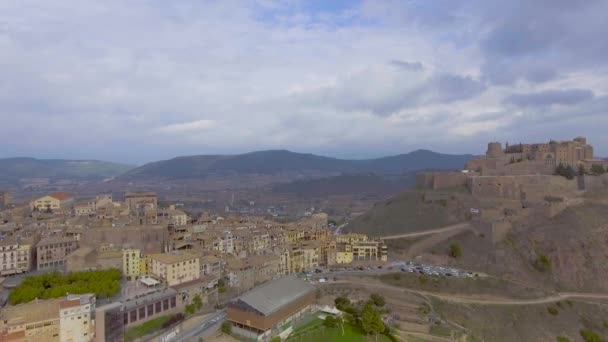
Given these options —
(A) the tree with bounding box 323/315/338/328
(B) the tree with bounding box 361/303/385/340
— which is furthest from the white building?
(B) the tree with bounding box 361/303/385/340

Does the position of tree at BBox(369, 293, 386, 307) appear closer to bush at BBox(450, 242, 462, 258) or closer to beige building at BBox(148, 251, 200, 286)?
beige building at BBox(148, 251, 200, 286)

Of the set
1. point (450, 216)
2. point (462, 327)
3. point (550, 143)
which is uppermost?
point (550, 143)

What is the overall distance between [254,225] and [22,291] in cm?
3134

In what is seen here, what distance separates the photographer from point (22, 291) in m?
38.6

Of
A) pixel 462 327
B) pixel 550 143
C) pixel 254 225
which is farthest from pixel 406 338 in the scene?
pixel 550 143

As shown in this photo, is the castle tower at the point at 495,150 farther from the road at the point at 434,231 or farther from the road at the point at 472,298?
the road at the point at 472,298

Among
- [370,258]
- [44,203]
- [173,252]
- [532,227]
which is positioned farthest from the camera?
[44,203]

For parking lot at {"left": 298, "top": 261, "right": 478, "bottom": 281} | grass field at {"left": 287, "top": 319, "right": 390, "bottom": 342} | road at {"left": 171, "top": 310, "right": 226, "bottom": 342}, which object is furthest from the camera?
parking lot at {"left": 298, "top": 261, "right": 478, "bottom": 281}

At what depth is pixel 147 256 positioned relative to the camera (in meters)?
47.4

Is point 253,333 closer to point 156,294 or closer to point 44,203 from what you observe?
point 156,294

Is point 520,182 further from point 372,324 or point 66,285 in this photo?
point 66,285

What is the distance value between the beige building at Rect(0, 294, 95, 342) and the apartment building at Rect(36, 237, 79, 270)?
57.0 ft

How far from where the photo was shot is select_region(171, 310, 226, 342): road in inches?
1462

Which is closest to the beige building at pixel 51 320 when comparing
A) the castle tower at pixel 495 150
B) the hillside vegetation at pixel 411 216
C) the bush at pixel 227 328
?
the bush at pixel 227 328
